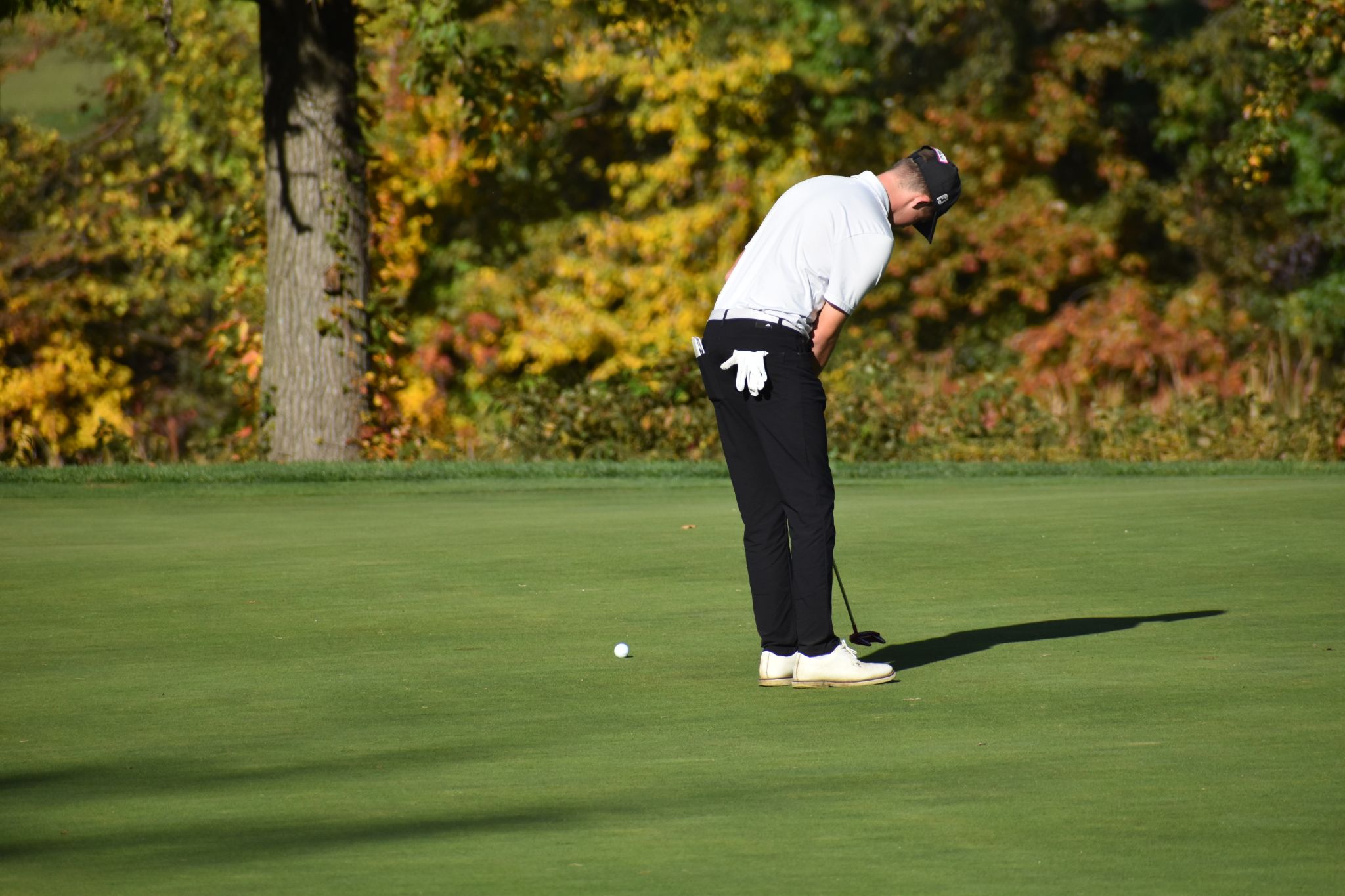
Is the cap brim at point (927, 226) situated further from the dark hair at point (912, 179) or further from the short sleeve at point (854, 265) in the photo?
the short sleeve at point (854, 265)

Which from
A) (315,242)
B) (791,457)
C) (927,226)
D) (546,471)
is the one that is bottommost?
(546,471)

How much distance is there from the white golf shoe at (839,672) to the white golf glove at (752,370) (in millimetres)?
848

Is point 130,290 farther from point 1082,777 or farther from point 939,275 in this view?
point 1082,777

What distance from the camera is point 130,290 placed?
2872 centimetres

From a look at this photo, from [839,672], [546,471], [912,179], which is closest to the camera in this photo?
[839,672]

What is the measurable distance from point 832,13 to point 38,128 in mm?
11625

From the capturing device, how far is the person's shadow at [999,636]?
6707mm

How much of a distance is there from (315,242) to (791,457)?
12022 mm

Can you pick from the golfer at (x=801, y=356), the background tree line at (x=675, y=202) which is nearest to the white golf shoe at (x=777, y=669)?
the golfer at (x=801, y=356)

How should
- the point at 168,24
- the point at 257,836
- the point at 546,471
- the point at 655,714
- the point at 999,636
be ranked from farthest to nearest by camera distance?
1. the point at 168,24
2. the point at 546,471
3. the point at 999,636
4. the point at 655,714
5. the point at 257,836

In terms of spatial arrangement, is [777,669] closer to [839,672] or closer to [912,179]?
[839,672]

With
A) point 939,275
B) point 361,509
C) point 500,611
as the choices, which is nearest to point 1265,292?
point 939,275

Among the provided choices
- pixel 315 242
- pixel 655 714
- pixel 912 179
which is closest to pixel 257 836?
pixel 655 714

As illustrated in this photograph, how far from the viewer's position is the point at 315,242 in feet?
58.2
